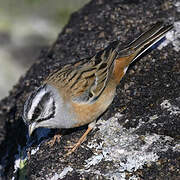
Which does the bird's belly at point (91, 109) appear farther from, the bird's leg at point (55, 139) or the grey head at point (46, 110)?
→ the bird's leg at point (55, 139)

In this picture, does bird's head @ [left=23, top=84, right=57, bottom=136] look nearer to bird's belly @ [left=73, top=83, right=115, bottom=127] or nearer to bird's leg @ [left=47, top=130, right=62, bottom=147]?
bird's belly @ [left=73, top=83, right=115, bottom=127]

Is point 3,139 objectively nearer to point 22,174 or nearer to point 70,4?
point 22,174

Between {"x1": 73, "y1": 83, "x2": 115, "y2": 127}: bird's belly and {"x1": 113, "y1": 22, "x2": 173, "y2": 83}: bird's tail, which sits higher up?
{"x1": 113, "y1": 22, "x2": 173, "y2": 83}: bird's tail

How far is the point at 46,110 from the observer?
5.63 meters

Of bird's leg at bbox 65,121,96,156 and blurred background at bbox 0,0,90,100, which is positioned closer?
bird's leg at bbox 65,121,96,156

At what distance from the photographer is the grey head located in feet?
18.0

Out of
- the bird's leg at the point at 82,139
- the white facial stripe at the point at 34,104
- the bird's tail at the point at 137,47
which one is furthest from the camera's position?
the bird's tail at the point at 137,47

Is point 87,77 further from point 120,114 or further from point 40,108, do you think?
point 40,108

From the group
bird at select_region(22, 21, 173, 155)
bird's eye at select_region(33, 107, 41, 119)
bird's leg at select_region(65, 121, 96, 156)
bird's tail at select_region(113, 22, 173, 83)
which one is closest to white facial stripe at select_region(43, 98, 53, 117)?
bird at select_region(22, 21, 173, 155)

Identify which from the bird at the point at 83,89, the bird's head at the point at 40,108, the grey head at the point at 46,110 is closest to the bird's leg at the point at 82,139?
the bird at the point at 83,89

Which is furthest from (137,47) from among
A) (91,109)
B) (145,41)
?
(91,109)

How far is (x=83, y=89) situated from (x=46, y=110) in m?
0.73

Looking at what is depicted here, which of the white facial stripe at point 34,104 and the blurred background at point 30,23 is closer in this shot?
the white facial stripe at point 34,104

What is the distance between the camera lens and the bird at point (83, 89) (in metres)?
5.64
